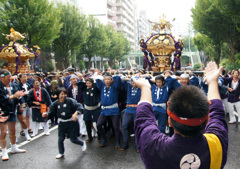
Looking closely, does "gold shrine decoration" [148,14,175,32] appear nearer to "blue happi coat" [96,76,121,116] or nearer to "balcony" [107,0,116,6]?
"blue happi coat" [96,76,121,116]

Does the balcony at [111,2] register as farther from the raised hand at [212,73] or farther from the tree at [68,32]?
the raised hand at [212,73]

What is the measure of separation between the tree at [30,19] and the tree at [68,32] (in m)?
4.95

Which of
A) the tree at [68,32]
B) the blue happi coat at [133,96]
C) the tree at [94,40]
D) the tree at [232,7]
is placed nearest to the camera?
the blue happi coat at [133,96]

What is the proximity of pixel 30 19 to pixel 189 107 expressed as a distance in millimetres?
16894

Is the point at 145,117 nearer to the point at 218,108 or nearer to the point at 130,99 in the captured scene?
the point at 218,108

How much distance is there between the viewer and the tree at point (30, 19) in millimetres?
15180

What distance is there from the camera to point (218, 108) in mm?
1535

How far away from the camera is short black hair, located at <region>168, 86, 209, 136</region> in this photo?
129 centimetres

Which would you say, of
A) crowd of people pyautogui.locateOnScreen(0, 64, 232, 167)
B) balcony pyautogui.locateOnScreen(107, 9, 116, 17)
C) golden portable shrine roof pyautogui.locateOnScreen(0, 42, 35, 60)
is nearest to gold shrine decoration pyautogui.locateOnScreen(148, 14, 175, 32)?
crowd of people pyautogui.locateOnScreen(0, 64, 232, 167)

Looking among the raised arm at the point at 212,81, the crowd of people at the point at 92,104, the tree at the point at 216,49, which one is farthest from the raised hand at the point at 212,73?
the tree at the point at 216,49

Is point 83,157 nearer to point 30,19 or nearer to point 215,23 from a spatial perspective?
point 30,19

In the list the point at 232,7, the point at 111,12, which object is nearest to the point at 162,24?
the point at 232,7

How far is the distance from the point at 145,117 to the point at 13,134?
4.63 m

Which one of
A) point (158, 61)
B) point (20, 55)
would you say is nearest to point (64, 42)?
point (20, 55)
